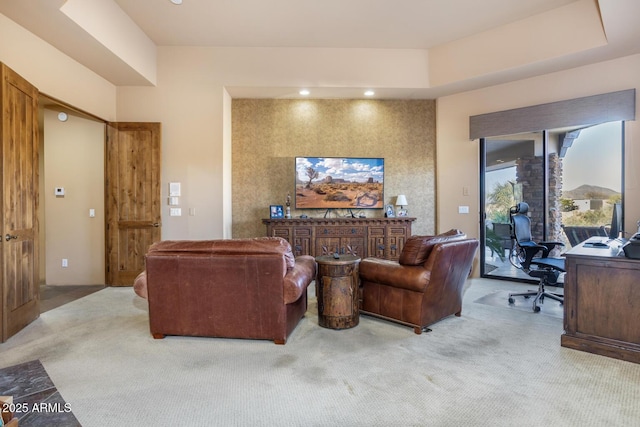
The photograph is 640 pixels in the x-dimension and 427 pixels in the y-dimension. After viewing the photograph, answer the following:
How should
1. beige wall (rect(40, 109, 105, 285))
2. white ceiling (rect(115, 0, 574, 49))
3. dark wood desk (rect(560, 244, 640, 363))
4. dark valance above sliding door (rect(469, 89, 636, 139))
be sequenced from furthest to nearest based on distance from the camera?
beige wall (rect(40, 109, 105, 285)), dark valance above sliding door (rect(469, 89, 636, 139)), white ceiling (rect(115, 0, 574, 49)), dark wood desk (rect(560, 244, 640, 363))

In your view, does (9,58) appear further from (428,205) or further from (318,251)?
(428,205)

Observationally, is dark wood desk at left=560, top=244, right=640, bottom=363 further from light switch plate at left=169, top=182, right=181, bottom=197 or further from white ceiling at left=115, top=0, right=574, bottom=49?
light switch plate at left=169, top=182, right=181, bottom=197

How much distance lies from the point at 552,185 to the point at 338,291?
13.1 feet

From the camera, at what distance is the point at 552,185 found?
16.8ft

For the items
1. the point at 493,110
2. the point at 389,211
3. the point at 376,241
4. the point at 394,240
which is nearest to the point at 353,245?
the point at 376,241

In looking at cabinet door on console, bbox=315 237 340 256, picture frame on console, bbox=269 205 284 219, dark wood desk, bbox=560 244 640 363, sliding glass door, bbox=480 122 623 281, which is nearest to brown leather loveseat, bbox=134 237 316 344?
dark wood desk, bbox=560 244 640 363

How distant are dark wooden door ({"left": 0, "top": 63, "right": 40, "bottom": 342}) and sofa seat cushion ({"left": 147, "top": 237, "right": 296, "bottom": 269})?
4.73 feet

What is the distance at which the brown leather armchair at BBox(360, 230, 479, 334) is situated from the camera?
3.09 meters

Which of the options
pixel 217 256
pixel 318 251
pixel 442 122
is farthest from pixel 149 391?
pixel 442 122

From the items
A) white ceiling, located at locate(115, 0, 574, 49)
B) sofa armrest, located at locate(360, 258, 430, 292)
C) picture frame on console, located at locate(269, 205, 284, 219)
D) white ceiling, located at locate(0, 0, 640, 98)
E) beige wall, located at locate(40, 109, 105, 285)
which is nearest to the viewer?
sofa armrest, located at locate(360, 258, 430, 292)

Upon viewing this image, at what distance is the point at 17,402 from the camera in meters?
2.06

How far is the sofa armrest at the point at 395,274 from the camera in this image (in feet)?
10.0

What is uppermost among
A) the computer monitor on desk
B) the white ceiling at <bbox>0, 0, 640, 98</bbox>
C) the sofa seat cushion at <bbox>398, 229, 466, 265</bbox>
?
the white ceiling at <bbox>0, 0, 640, 98</bbox>

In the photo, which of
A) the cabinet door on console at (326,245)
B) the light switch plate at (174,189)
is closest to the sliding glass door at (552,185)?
the cabinet door on console at (326,245)
